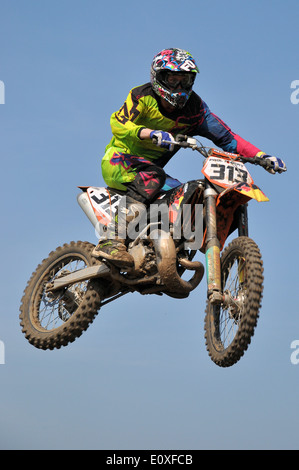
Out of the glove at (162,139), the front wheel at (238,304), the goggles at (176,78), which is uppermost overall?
the goggles at (176,78)

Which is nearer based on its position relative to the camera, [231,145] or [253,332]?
[253,332]

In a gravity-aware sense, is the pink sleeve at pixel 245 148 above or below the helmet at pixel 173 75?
below

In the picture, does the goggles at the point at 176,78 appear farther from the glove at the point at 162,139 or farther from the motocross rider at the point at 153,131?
the glove at the point at 162,139

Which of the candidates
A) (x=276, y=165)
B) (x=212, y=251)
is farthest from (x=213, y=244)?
(x=276, y=165)

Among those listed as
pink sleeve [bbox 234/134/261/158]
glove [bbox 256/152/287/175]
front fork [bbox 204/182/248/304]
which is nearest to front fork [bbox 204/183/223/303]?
front fork [bbox 204/182/248/304]

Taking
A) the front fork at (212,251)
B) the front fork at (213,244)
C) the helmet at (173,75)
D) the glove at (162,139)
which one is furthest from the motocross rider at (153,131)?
the front fork at (212,251)

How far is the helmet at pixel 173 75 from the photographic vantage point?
578 inches

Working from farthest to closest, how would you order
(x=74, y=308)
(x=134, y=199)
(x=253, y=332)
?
(x=74, y=308) < (x=134, y=199) < (x=253, y=332)

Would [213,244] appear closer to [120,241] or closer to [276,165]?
[120,241]

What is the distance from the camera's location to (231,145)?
15742 mm
